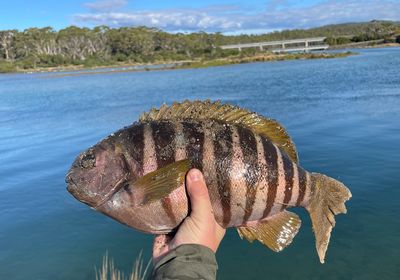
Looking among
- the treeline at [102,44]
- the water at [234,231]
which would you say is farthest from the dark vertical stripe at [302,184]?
the treeline at [102,44]

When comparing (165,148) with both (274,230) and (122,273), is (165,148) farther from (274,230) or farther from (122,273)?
(122,273)

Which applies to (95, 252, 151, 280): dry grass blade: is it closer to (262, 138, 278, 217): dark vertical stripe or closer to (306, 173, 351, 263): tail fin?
(306, 173, 351, 263): tail fin

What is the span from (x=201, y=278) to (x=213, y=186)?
0.63 metres

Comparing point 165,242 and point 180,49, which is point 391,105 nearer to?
point 165,242

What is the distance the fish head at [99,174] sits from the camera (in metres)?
2.89

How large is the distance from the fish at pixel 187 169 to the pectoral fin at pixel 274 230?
7 centimetres

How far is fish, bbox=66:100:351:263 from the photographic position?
2.88 metres

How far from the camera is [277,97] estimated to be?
29844mm

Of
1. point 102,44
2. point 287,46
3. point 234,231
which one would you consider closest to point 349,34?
point 287,46

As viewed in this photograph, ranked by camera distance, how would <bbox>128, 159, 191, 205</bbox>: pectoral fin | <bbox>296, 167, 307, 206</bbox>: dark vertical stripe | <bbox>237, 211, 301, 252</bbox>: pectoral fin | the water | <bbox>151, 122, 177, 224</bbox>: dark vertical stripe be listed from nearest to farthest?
<bbox>128, 159, 191, 205</bbox>: pectoral fin → <bbox>151, 122, 177, 224</bbox>: dark vertical stripe → <bbox>296, 167, 307, 206</bbox>: dark vertical stripe → <bbox>237, 211, 301, 252</bbox>: pectoral fin → the water

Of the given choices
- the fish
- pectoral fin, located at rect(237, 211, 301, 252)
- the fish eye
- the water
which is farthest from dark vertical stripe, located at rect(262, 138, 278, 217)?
the water

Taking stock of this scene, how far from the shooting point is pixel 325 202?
3.31 m

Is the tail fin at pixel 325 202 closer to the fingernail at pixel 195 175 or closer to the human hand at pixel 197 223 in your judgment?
the human hand at pixel 197 223

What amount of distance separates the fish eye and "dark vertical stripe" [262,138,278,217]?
1.23 m
